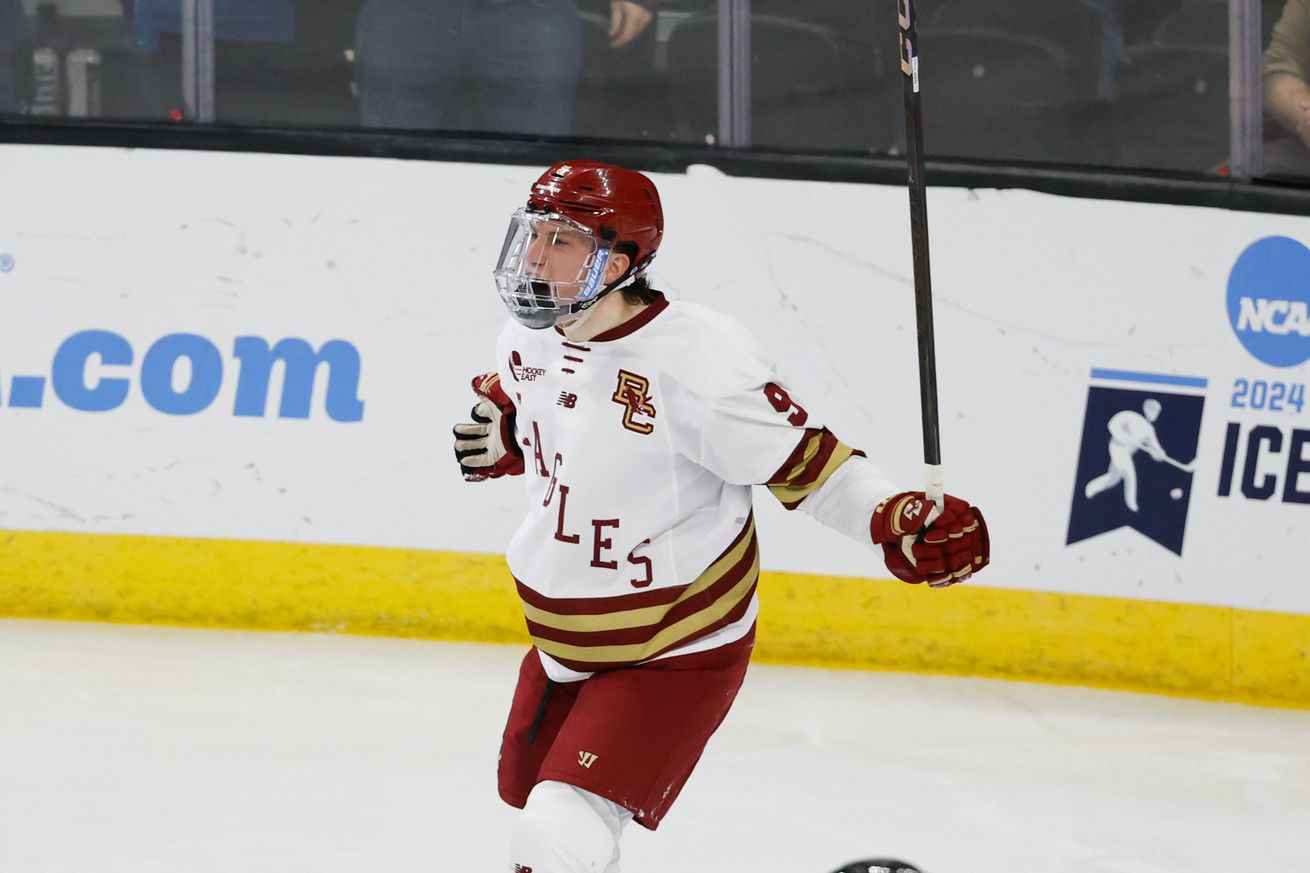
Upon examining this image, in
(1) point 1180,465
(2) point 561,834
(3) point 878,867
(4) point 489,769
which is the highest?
(1) point 1180,465

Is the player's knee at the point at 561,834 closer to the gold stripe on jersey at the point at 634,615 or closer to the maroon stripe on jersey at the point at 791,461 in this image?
the gold stripe on jersey at the point at 634,615

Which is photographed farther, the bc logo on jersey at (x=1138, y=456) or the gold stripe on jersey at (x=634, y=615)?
the bc logo on jersey at (x=1138, y=456)

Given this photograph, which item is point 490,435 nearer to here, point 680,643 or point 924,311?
point 680,643

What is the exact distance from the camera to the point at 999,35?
13.4 ft

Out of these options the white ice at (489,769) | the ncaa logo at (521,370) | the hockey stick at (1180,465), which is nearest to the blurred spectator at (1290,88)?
the hockey stick at (1180,465)

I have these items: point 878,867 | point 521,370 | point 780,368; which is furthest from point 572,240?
point 780,368

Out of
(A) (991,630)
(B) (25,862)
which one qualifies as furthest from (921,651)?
(B) (25,862)

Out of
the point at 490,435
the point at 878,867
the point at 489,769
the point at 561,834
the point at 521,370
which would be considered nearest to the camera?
the point at 561,834

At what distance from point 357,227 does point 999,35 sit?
1646 mm

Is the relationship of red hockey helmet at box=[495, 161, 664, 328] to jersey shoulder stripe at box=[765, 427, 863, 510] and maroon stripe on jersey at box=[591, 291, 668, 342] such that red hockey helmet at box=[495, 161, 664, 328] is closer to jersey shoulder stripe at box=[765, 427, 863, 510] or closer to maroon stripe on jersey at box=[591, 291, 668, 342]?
maroon stripe on jersey at box=[591, 291, 668, 342]

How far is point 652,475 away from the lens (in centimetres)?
204

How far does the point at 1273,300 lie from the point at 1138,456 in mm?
475

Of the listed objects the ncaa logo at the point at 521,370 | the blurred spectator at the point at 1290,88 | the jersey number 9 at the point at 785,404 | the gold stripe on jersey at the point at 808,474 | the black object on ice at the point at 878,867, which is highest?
→ the blurred spectator at the point at 1290,88

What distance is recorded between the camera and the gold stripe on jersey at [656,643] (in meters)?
2.07
